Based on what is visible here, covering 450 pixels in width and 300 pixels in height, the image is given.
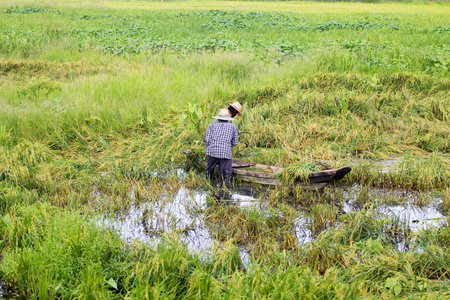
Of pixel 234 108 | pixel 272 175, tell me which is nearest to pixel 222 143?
pixel 234 108

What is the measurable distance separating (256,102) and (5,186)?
18.9 ft

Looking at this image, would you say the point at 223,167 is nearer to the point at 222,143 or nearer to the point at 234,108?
the point at 222,143

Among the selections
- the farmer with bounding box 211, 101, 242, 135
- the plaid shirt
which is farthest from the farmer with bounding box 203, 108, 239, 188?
the farmer with bounding box 211, 101, 242, 135

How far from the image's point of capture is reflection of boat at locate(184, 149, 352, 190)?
552cm

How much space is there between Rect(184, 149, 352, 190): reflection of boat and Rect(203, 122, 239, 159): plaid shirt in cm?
39

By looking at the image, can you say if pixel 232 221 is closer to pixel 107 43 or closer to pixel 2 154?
pixel 2 154

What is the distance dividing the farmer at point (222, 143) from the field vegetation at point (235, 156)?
0.35m

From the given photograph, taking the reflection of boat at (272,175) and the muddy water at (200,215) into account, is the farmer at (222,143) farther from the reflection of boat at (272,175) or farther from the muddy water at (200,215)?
the muddy water at (200,215)

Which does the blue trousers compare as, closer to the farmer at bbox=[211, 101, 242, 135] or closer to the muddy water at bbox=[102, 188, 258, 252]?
the muddy water at bbox=[102, 188, 258, 252]

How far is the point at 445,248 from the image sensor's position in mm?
4070

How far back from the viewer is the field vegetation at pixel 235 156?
11.1 ft

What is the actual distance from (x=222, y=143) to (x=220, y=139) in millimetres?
75

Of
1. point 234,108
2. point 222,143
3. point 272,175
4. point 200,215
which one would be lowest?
point 200,215

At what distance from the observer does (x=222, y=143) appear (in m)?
5.95
